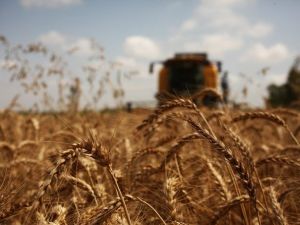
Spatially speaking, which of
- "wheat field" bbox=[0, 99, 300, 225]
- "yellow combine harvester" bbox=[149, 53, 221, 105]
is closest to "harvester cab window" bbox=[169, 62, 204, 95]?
"yellow combine harvester" bbox=[149, 53, 221, 105]

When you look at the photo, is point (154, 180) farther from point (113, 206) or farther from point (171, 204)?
point (113, 206)

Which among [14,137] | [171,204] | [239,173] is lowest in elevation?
[14,137]

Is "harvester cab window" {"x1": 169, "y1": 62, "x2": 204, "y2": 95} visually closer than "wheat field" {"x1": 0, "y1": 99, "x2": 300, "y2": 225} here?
No

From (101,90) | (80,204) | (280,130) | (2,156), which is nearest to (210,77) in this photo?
(101,90)

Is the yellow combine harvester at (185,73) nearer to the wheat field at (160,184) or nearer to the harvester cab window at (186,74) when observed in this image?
the harvester cab window at (186,74)

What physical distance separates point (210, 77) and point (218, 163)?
13932 millimetres

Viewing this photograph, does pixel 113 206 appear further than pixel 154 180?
No

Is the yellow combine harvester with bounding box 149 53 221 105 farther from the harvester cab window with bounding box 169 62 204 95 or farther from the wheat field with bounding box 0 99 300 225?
the wheat field with bounding box 0 99 300 225

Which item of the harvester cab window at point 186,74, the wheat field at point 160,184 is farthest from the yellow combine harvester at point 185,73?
the wheat field at point 160,184

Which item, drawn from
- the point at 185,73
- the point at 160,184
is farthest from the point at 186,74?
the point at 160,184

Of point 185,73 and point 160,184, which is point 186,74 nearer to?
point 185,73

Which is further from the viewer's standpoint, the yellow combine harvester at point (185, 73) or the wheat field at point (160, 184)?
the yellow combine harvester at point (185, 73)

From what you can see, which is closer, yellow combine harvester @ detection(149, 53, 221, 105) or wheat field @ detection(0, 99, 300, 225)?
wheat field @ detection(0, 99, 300, 225)

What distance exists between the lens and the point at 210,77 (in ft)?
51.3
